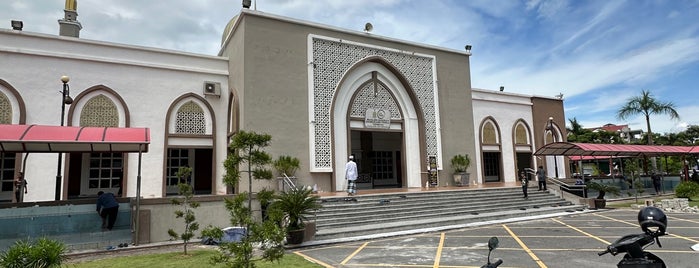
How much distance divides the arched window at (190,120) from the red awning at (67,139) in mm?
4472

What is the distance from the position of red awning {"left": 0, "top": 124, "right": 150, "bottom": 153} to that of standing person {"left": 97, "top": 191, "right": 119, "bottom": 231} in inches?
47.2

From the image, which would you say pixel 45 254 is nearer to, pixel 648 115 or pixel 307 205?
pixel 307 205

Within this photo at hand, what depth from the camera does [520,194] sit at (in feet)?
47.8

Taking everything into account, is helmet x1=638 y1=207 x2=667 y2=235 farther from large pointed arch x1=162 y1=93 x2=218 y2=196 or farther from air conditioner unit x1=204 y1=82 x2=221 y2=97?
air conditioner unit x1=204 y1=82 x2=221 y2=97

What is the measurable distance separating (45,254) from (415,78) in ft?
49.7

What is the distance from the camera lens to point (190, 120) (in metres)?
14.4

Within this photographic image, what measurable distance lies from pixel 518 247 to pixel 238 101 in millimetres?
10038

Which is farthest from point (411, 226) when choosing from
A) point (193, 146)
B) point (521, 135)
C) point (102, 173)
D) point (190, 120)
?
point (521, 135)

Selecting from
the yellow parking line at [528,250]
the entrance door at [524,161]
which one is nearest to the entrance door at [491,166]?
the entrance door at [524,161]

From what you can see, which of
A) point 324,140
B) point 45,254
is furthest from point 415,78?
point 45,254

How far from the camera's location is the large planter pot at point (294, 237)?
27.7ft

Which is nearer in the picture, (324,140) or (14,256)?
(14,256)

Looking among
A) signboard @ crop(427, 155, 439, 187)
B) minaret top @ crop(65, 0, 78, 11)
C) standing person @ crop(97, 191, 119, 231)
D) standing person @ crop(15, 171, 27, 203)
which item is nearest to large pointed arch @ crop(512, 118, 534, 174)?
signboard @ crop(427, 155, 439, 187)

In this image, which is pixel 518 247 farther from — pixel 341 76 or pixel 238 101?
pixel 238 101
